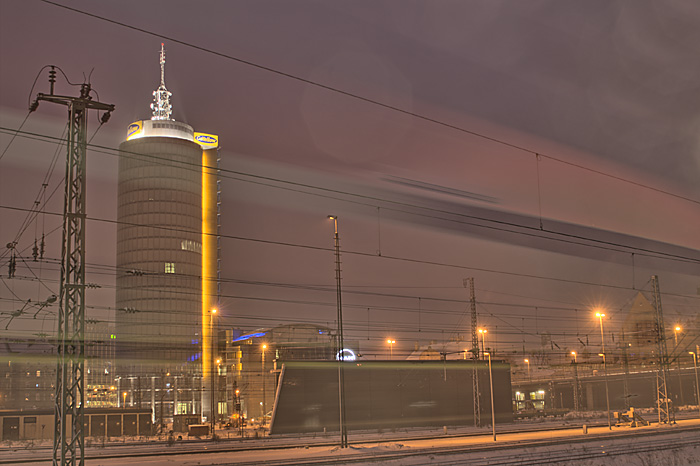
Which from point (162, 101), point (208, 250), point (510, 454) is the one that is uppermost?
point (162, 101)

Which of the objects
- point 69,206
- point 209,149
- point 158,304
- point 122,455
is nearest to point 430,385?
point 122,455

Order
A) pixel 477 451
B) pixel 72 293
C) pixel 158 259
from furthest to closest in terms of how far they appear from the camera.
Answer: pixel 158 259, pixel 477 451, pixel 72 293

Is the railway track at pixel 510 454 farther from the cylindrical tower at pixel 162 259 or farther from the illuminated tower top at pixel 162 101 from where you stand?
the illuminated tower top at pixel 162 101

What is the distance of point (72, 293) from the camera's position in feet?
73.8

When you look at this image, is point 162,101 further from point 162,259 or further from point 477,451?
point 477,451

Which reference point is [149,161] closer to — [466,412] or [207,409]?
[207,409]

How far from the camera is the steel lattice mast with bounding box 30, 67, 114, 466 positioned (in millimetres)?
21953

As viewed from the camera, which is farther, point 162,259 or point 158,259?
point 162,259

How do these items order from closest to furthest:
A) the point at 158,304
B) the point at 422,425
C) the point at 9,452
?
the point at 9,452 → the point at 422,425 → the point at 158,304

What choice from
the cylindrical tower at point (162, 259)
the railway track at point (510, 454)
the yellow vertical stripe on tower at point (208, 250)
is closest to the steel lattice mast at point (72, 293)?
the railway track at point (510, 454)

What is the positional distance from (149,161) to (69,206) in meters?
139

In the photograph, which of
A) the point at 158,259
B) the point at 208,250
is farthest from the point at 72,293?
the point at 208,250

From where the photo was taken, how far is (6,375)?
452 ft

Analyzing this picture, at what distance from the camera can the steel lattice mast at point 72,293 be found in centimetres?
2195
